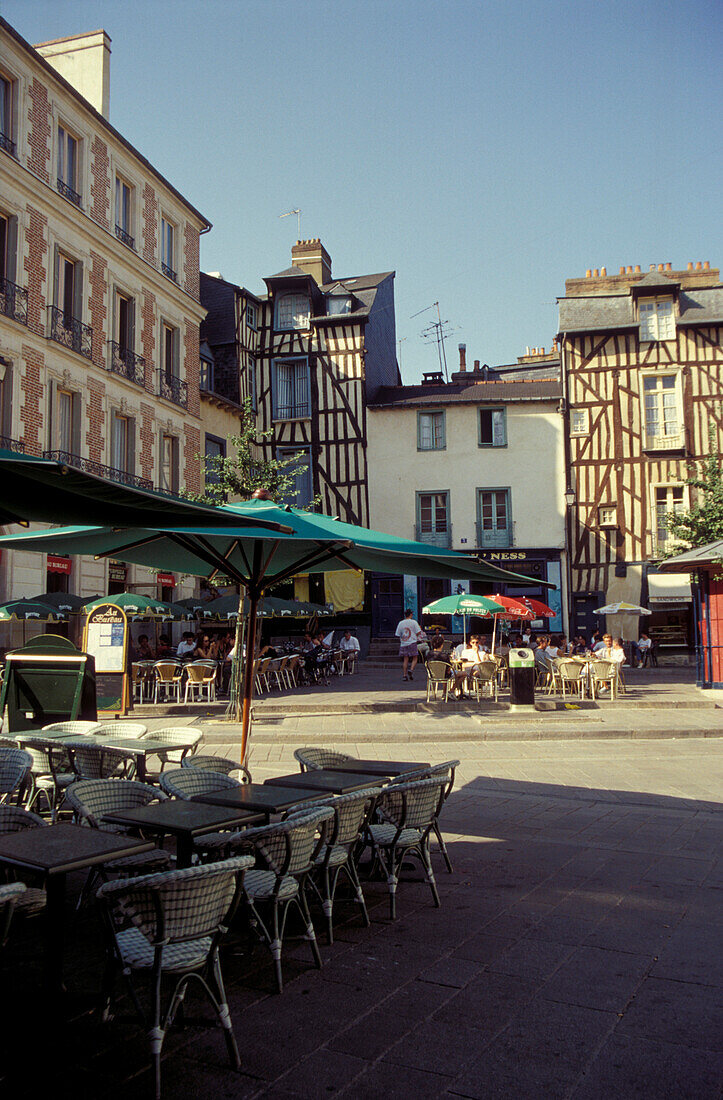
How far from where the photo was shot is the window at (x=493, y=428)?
28.2 meters

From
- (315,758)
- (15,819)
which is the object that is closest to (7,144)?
(315,758)

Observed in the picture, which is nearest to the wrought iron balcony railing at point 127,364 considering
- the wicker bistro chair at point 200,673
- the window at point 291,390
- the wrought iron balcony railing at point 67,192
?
the wrought iron balcony railing at point 67,192

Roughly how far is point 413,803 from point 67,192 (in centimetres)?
2053

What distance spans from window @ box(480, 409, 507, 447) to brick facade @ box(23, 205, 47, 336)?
569 inches

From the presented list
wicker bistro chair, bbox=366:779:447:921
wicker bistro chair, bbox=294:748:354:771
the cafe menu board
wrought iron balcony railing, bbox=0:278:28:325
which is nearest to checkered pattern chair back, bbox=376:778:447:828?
wicker bistro chair, bbox=366:779:447:921

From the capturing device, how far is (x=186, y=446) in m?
25.5

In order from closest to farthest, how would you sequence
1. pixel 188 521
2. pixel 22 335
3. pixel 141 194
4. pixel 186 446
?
pixel 188 521, pixel 22 335, pixel 141 194, pixel 186 446

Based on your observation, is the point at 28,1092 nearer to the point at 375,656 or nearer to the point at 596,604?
the point at 375,656

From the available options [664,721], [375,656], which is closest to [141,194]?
[375,656]

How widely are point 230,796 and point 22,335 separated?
1717 cm

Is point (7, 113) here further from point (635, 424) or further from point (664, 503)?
point (664, 503)

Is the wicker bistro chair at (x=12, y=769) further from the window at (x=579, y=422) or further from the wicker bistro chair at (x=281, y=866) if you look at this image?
the window at (x=579, y=422)

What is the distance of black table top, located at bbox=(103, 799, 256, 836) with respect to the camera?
11.9 ft

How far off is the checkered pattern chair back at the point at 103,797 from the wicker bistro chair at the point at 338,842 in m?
0.79
